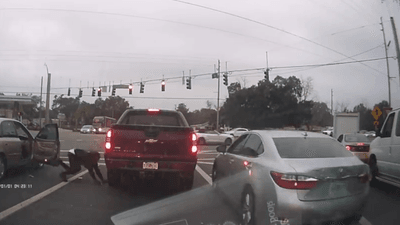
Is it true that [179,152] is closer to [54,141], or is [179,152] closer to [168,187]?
[168,187]

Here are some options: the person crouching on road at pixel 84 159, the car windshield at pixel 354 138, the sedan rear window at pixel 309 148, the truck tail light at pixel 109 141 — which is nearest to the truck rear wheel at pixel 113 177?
the truck tail light at pixel 109 141

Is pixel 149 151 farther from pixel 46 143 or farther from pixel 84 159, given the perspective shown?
pixel 46 143

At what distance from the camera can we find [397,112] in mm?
7574

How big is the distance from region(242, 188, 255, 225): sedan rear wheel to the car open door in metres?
6.19

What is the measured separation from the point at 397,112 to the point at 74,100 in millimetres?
31503

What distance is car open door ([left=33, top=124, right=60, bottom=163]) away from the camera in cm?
908

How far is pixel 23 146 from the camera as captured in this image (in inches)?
337

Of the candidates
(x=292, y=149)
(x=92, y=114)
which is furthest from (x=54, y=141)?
(x=92, y=114)

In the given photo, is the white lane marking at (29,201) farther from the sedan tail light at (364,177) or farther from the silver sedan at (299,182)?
the sedan tail light at (364,177)

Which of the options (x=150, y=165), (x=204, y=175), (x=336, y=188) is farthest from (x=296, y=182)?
(x=204, y=175)

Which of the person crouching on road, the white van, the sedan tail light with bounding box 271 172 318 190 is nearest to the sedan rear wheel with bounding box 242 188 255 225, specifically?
the sedan tail light with bounding box 271 172 318 190

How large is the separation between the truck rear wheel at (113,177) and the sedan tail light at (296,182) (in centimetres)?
382

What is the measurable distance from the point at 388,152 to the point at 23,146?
8799 mm

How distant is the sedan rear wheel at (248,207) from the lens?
4.59m
